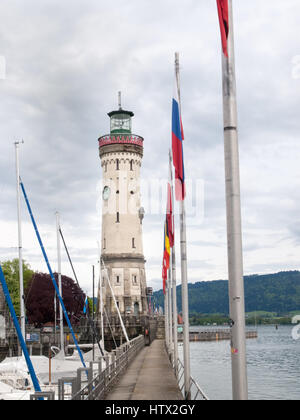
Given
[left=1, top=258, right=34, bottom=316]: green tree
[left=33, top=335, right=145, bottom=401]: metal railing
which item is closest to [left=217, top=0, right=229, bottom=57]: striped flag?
[left=33, top=335, right=145, bottom=401]: metal railing

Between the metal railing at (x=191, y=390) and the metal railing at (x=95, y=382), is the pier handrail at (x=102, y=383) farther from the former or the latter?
the metal railing at (x=191, y=390)

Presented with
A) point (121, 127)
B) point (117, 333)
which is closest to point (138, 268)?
point (117, 333)

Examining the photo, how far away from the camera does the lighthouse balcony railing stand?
88062 millimetres

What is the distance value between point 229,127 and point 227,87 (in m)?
0.77

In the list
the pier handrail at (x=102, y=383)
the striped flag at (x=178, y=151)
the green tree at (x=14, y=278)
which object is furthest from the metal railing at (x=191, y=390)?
the green tree at (x=14, y=278)

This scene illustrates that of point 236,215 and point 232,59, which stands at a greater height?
point 232,59

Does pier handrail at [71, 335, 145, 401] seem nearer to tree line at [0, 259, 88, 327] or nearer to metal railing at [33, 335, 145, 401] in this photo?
metal railing at [33, 335, 145, 401]

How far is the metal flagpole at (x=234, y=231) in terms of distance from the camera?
10.1 meters

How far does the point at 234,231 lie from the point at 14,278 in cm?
9138

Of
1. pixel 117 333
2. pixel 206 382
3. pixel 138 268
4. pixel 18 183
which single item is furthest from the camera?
pixel 138 268

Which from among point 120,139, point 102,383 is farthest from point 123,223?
point 102,383
